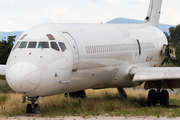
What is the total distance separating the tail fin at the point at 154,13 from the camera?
25.4m

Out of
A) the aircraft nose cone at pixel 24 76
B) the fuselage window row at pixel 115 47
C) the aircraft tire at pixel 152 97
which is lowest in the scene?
the aircraft tire at pixel 152 97

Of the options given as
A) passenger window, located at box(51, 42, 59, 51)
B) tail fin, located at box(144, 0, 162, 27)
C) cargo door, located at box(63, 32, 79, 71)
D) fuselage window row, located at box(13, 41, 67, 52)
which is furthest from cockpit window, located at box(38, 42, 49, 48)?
tail fin, located at box(144, 0, 162, 27)

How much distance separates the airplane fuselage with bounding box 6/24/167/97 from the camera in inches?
510

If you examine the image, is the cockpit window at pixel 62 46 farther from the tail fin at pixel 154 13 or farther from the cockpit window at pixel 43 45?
the tail fin at pixel 154 13

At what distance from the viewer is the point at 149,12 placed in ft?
85.4

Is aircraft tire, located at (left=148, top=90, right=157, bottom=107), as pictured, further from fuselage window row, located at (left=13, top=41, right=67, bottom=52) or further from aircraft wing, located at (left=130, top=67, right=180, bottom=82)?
fuselage window row, located at (left=13, top=41, right=67, bottom=52)

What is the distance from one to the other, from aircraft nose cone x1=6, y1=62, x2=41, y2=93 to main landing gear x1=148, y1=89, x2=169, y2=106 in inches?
337

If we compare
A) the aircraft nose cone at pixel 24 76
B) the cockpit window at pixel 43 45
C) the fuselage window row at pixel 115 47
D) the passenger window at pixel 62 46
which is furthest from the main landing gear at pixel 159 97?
the aircraft nose cone at pixel 24 76

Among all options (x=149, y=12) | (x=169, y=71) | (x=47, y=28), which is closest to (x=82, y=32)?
(x=47, y=28)

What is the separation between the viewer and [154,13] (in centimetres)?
2600

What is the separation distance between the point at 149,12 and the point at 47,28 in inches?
501

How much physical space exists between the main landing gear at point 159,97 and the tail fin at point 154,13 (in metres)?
6.65

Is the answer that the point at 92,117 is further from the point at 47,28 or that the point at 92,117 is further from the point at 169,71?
the point at 169,71

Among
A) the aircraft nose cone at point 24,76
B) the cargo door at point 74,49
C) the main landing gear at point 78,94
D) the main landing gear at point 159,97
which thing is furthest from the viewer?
the main landing gear at point 78,94
